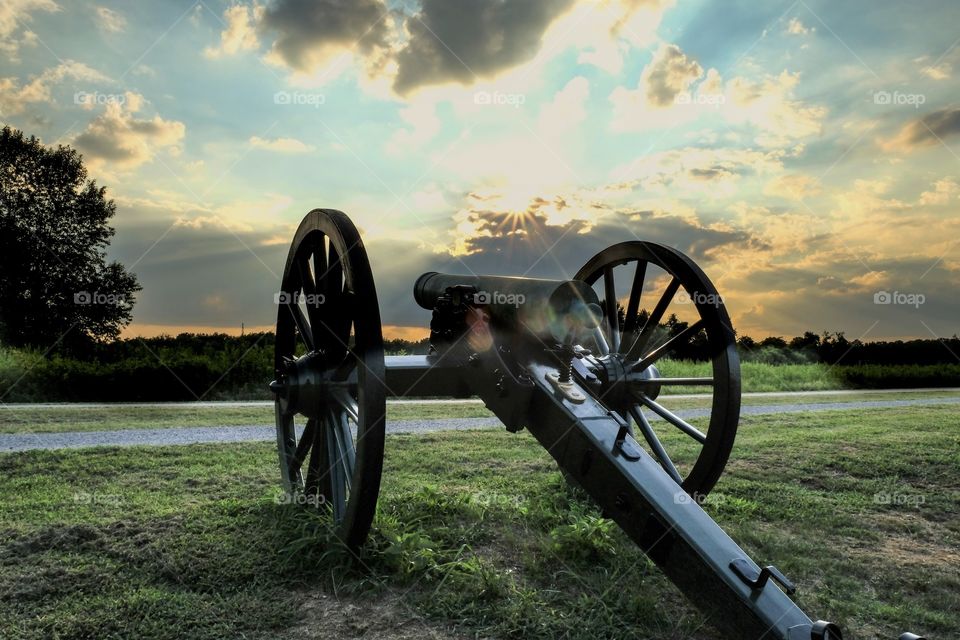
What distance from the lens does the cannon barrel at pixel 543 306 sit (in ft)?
14.5

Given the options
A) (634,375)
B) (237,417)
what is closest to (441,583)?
(634,375)

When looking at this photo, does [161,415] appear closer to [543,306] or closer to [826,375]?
[543,306]

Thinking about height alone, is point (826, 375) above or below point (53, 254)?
below

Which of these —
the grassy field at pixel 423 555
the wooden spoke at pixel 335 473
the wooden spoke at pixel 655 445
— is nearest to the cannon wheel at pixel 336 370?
the wooden spoke at pixel 335 473

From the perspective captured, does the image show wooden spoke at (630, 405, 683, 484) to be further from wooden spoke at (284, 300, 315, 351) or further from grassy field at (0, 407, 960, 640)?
wooden spoke at (284, 300, 315, 351)

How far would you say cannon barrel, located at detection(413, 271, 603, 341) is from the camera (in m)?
4.42

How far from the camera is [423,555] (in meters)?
4.27

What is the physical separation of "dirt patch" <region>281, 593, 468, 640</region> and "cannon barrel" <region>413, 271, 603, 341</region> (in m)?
1.63

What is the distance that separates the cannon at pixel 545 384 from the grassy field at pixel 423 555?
0.38 meters

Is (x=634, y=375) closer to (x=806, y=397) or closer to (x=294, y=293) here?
(x=294, y=293)

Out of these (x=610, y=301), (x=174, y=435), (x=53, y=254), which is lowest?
(x=174, y=435)

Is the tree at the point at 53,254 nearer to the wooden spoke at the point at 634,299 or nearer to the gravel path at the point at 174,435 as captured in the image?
the gravel path at the point at 174,435

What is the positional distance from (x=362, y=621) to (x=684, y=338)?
9.09ft

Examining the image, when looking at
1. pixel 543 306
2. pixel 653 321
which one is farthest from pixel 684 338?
pixel 543 306
